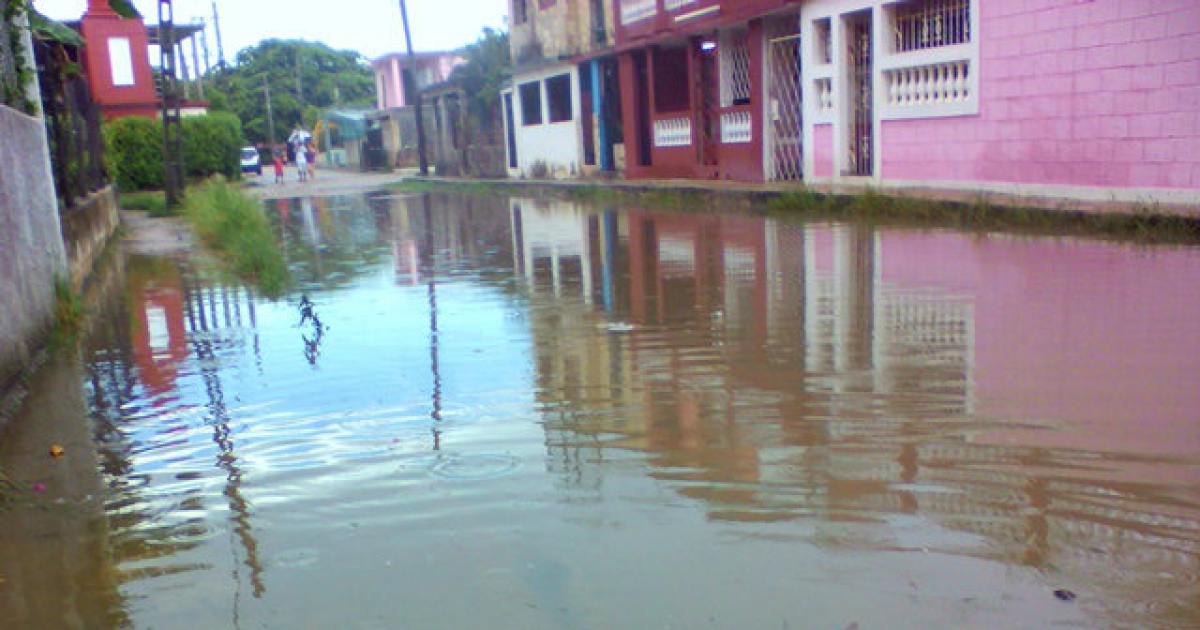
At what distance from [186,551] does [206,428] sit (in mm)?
1736

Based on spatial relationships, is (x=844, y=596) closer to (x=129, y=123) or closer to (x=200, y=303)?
(x=200, y=303)

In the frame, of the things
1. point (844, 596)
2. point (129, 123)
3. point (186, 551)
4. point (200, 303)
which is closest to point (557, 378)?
point (186, 551)

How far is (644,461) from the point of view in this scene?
445 cm

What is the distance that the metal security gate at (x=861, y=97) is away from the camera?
1611 centimetres

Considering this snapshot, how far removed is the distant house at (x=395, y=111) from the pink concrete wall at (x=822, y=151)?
29288 mm

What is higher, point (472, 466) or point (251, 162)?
point (251, 162)

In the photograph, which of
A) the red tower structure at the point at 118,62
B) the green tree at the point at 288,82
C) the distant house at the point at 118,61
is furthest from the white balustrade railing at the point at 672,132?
the green tree at the point at 288,82

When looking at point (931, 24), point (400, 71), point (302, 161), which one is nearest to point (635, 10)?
point (931, 24)

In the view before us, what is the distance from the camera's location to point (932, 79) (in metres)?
14.1

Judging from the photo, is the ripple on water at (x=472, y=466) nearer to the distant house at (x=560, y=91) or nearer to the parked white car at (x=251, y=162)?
the distant house at (x=560, y=91)

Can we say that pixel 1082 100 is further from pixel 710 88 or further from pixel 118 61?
pixel 118 61

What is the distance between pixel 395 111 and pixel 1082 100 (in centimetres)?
4362

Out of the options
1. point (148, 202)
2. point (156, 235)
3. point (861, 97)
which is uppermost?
point (861, 97)

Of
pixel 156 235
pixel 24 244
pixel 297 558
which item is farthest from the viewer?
pixel 156 235
